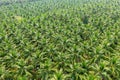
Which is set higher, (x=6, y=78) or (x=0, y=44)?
(x=0, y=44)

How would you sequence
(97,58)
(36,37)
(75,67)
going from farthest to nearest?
(36,37), (97,58), (75,67)

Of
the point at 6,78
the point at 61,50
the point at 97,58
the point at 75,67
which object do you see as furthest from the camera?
the point at 61,50

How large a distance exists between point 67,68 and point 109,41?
15.5 m

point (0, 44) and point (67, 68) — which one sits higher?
point (0, 44)

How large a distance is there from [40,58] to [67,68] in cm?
614

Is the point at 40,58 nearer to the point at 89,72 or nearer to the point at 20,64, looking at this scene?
the point at 20,64

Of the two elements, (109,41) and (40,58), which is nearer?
(40,58)

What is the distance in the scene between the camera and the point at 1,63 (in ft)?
154

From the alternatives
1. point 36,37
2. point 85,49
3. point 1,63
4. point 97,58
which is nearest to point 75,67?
point 97,58

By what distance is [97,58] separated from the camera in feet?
145

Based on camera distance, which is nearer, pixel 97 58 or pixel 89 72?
pixel 89 72

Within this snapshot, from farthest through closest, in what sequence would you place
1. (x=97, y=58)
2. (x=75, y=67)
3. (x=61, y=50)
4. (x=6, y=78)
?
(x=61, y=50) → (x=97, y=58) → (x=6, y=78) → (x=75, y=67)

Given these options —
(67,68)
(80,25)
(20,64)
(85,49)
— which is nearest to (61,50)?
(85,49)

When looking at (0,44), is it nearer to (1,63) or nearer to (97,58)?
(1,63)
